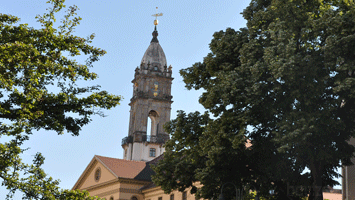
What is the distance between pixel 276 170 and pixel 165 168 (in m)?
6.43

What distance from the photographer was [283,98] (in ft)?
68.5

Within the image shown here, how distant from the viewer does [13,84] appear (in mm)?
14656

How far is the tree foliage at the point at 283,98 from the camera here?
19.7 meters

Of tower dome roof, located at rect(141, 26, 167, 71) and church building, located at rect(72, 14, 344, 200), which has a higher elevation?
tower dome roof, located at rect(141, 26, 167, 71)

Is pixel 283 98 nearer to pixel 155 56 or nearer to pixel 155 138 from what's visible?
pixel 155 138

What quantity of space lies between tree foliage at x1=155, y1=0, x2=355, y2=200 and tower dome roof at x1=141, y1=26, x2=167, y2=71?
5109 centimetres

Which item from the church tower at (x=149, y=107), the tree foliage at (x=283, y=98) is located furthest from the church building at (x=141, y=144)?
the tree foliage at (x=283, y=98)

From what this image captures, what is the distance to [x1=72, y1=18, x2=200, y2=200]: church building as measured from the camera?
182ft

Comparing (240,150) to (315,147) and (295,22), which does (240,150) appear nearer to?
(315,147)

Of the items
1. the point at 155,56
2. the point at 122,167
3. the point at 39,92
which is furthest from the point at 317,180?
the point at 155,56

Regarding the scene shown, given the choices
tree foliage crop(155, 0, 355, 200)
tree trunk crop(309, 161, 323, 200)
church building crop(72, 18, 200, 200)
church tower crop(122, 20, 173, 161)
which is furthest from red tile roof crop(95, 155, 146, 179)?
tree trunk crop(309, 161, 323, 200)

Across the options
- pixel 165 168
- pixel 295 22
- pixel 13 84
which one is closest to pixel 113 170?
pixel 165 168

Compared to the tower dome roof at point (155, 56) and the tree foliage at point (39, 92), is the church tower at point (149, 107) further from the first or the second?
the tree foliage at point (39, 92)

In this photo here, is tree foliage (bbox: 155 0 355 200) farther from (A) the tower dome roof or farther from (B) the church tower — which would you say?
(A) the tower dome roof
